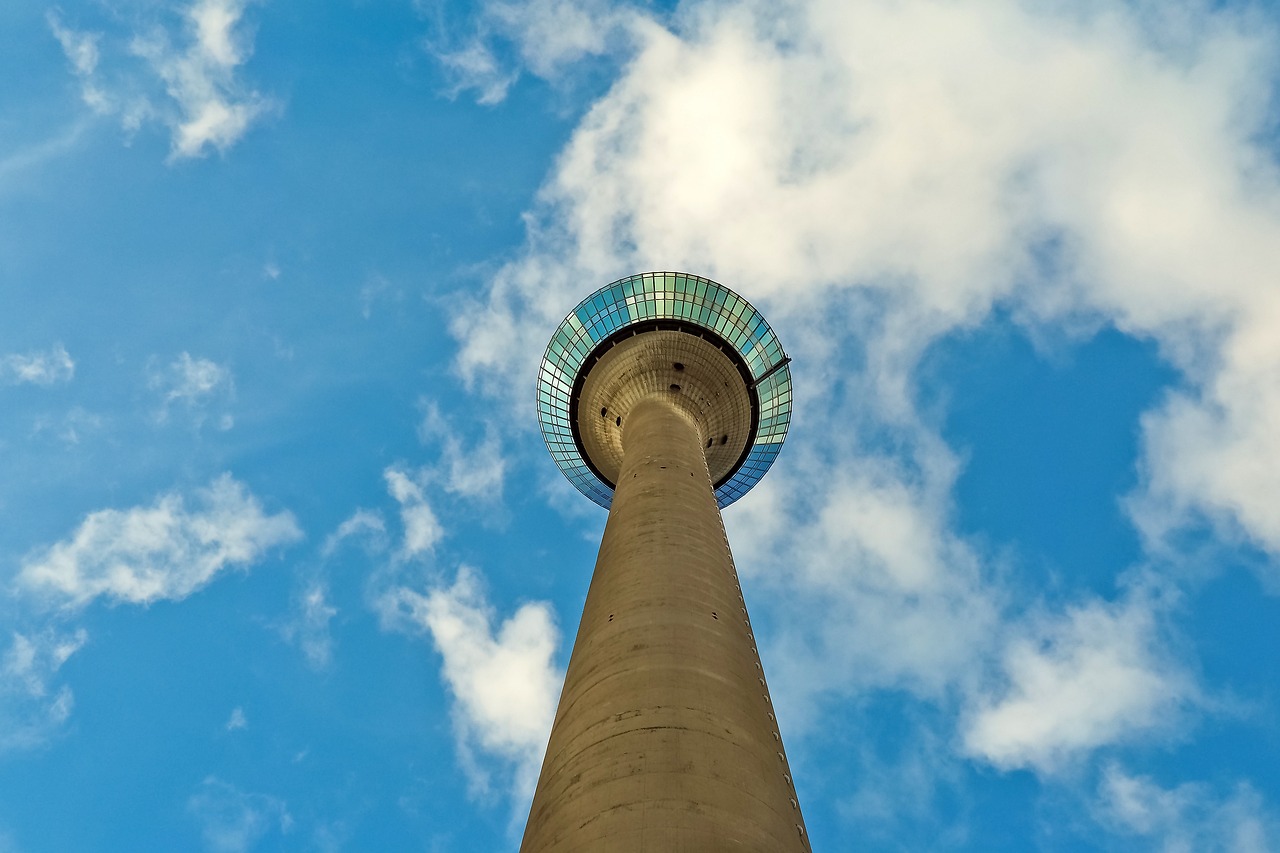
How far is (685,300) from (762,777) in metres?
30.0

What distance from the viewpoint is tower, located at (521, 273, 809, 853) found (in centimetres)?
1497

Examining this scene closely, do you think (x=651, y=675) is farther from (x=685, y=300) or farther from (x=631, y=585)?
(x=685, y=300)

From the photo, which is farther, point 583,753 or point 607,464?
point 607,464


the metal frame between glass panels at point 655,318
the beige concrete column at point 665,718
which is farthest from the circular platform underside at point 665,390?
the beige concrete column at point 665,718

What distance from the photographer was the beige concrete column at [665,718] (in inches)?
574

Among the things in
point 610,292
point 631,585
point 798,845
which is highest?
point 610,292

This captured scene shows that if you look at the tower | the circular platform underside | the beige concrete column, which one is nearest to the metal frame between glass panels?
the tower

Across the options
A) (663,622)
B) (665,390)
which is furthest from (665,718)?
(665,390)

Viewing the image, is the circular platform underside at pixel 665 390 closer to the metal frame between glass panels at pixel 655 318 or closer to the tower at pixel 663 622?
the tower at pixel 663 622

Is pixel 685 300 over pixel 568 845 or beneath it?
over

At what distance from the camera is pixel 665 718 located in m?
16.9

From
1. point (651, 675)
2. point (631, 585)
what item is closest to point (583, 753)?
point (651, 675)

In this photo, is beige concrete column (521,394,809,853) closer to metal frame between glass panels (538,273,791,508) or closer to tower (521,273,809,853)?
tower (521,273,809,853)

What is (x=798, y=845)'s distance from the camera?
50.8 feet
